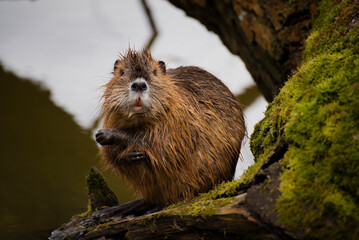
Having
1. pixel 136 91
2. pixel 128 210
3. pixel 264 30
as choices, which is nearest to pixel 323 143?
pixel 136 91

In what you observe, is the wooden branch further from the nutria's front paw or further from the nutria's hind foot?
the nutria's hind foot

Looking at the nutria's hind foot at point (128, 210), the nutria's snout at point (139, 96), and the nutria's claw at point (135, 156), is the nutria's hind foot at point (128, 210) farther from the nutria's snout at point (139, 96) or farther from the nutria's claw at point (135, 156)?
the nutria's snout at point (139, 96)

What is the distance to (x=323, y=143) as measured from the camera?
139 centimetres

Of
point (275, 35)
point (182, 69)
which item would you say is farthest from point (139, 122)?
point (275, 35)

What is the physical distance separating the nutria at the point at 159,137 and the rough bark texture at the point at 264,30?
36.9 inches

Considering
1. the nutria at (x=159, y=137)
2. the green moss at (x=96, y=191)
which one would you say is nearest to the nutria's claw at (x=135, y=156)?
the nutria at (x=159, y=137)

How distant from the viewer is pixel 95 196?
288 cm

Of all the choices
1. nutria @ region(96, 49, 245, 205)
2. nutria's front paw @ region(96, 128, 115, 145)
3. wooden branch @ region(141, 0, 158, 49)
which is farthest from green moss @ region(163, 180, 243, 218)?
wooden branch @ region(141, 0, 158, 49)

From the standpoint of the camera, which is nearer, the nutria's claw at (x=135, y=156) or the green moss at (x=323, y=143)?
the green moss at (x=323, y=143)

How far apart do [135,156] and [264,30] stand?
1.72m

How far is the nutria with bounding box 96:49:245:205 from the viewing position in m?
2.29

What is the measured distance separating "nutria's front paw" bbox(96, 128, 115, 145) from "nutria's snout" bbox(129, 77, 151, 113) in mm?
231

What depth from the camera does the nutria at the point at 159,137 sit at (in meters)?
2.29

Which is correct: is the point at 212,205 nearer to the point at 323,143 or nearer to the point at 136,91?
the point at 323,143
